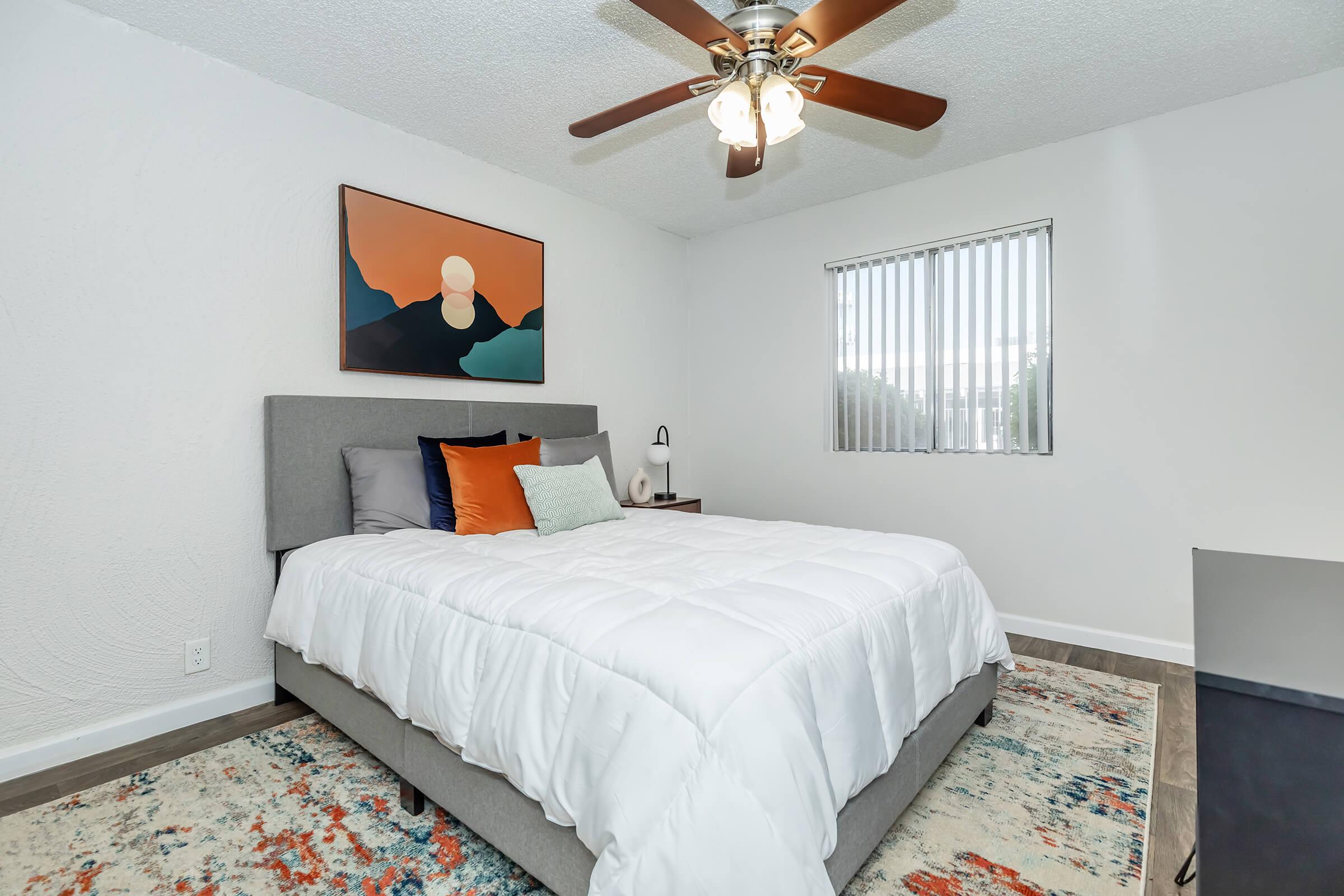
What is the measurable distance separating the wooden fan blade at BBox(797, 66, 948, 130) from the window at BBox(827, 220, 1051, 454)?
1.47 meters

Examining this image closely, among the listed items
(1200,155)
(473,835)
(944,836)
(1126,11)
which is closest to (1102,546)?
(1200,155)

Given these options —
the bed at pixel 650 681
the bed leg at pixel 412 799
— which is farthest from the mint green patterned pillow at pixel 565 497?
the bed leg at pixel 412 799

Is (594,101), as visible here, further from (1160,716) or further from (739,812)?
(1160,716)

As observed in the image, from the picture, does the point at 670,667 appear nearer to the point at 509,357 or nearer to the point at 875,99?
the point at 875,99

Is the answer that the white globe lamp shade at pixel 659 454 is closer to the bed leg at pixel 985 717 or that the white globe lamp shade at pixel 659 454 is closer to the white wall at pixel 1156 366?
the white wall at pixel 1156 366

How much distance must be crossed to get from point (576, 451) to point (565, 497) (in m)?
0.51

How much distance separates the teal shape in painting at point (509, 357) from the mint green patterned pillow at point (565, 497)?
749 millimetres

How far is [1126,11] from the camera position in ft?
7.11

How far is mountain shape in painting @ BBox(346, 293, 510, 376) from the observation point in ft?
9.27

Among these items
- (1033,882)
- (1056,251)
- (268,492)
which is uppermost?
(1056,251)

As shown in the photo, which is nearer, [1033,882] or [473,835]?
[1033,882]

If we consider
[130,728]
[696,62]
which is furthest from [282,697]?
[696,62]

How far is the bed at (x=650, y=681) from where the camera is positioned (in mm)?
1071

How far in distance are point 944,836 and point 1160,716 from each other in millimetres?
1292
